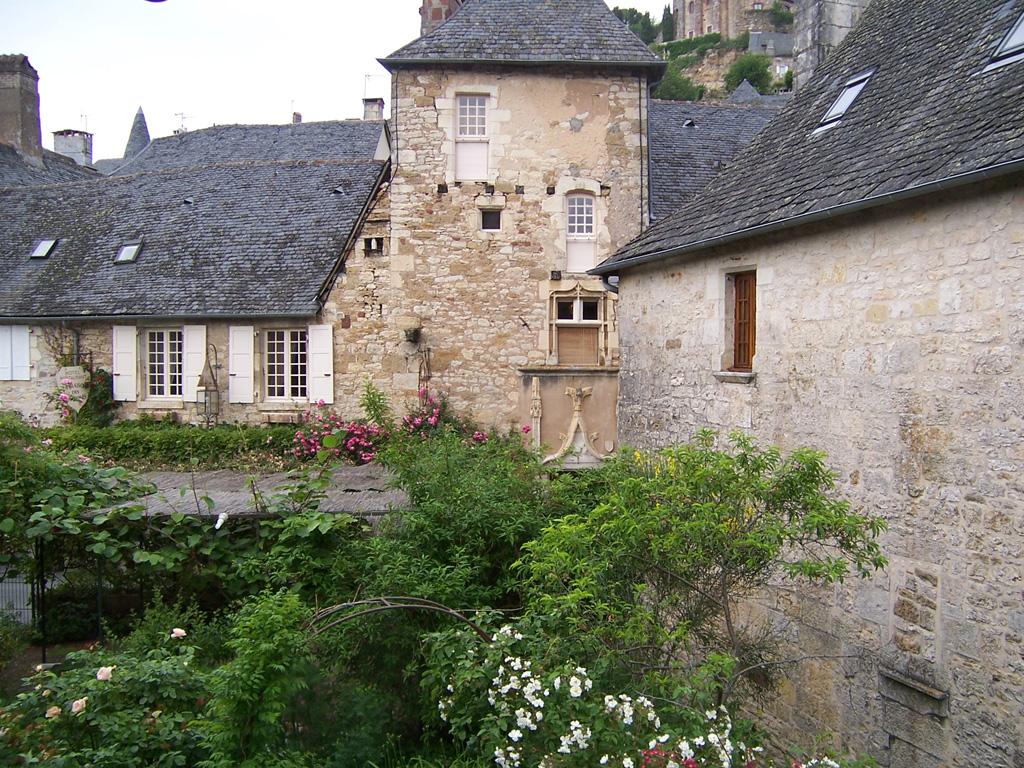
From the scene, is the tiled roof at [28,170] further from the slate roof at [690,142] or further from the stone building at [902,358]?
the stone building at [902,358]

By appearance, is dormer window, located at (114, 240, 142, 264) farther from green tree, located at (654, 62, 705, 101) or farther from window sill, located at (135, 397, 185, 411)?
green tree, located at (654, 62, 705, 101)

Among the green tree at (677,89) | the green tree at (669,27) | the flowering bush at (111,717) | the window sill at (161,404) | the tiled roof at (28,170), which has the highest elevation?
the green tree at (669,27)

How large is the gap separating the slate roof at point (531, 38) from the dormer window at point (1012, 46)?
323 inches

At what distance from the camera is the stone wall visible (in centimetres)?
516

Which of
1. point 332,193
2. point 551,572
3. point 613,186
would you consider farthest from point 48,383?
point 551,572

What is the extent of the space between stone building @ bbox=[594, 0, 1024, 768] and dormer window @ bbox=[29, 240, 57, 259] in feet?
48.0

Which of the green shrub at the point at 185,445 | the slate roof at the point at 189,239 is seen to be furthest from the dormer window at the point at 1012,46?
the green shrub at the point at 185,445

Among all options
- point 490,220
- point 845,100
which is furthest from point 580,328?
point 845,100

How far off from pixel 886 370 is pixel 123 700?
5.58 m

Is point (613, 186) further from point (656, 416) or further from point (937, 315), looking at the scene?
point (937, 315)

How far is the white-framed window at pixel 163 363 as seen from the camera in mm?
16047

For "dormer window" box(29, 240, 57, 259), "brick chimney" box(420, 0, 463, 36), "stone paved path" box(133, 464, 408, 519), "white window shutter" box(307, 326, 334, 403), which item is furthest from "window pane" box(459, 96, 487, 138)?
"dormer window" box(29, 240, 57, 259)

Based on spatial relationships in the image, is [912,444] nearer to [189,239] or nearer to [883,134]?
[883,134]

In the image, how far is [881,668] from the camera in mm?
6066
